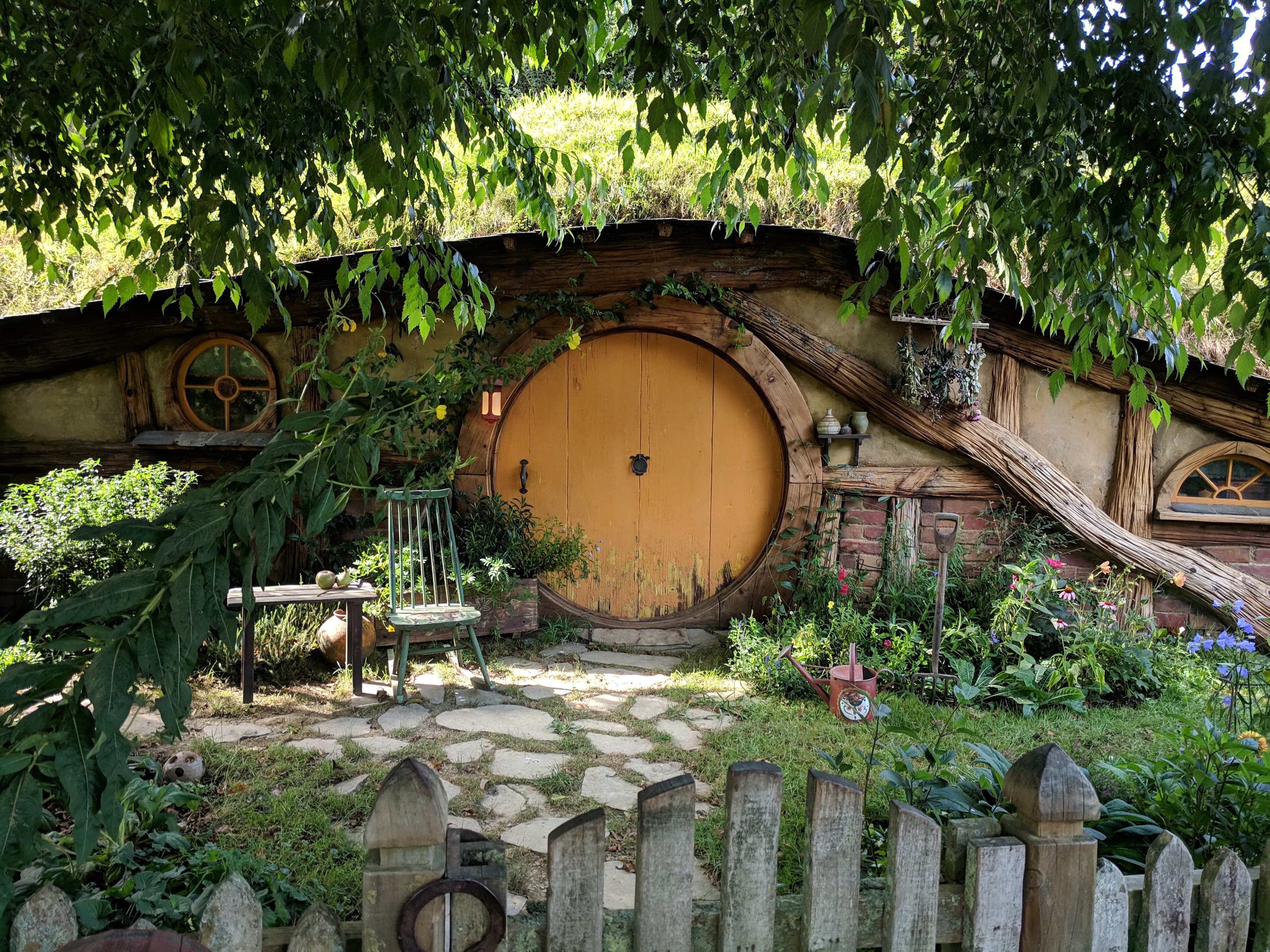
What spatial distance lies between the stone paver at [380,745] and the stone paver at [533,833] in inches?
36.1

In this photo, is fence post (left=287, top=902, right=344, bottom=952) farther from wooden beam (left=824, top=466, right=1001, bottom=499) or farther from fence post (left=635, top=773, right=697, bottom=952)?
wooden beam (left=824, top=466, right=1001, bottom=499)

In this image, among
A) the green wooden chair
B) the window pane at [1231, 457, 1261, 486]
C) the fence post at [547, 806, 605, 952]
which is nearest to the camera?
the fence post at [547, 806, 605, 952]

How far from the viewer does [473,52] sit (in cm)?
216

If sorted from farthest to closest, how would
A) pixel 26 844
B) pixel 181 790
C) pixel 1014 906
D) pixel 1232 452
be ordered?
pixel 1232 452 < pixel 181 790 < pixel 1014 906 < pixel 26 844

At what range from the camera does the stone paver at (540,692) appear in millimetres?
4352

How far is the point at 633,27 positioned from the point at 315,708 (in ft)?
11.5

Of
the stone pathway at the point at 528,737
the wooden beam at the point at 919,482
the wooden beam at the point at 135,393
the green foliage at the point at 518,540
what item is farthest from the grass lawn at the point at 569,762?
the wooden beam at the point at 135,393

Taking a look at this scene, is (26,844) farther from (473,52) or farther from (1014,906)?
(473,52)

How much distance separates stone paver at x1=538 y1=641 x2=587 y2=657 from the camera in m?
5.19

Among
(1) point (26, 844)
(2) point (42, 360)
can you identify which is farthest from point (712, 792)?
(2) point (42, 360)

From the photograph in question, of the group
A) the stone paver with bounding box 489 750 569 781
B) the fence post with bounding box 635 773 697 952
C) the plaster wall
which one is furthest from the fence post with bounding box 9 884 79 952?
the plaster wall

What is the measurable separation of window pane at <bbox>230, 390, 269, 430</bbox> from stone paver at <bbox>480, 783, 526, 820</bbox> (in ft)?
11.7

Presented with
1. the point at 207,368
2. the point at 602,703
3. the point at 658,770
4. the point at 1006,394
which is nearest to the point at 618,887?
the point at 658,770

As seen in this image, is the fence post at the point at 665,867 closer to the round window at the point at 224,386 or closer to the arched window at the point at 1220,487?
the round window at the point at 224,386
